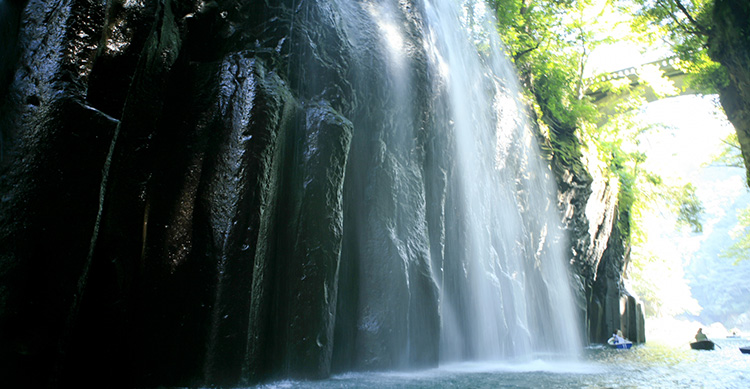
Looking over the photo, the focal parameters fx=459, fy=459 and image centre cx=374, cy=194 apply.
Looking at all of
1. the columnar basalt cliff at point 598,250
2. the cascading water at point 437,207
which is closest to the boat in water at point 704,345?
the columnar basalt cliff at point 598,250

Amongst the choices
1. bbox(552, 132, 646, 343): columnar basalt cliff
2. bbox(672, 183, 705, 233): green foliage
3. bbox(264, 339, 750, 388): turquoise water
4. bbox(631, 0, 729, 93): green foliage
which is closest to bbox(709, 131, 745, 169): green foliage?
bbox(672, 183, 705, 233): green foliage

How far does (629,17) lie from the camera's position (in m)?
14.9

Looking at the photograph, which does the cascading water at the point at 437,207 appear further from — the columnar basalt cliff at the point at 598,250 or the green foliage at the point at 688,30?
the green foliage at the point at 688,30

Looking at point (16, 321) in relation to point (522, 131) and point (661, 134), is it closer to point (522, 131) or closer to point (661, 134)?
point (522, 131)

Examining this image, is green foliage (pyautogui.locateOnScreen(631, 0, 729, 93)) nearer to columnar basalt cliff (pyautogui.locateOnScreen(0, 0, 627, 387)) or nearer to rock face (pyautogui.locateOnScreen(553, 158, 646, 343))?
rock face (pyautogui.locateOnScreen(553, 158, 646, 343))

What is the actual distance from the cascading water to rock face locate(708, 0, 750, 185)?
18.0ft

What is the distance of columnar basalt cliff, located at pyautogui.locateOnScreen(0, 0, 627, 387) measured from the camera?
10.7 ft

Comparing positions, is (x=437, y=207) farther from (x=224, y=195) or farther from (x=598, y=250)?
(x=598, y=250)

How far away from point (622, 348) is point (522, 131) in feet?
24.0

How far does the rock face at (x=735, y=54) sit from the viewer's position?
38.5 ft

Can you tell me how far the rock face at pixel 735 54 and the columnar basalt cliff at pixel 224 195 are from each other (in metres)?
8.92

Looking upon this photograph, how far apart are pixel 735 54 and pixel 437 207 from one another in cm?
1050

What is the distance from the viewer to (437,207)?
24.5 ft

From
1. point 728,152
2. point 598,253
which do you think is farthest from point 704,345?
point 728,152
